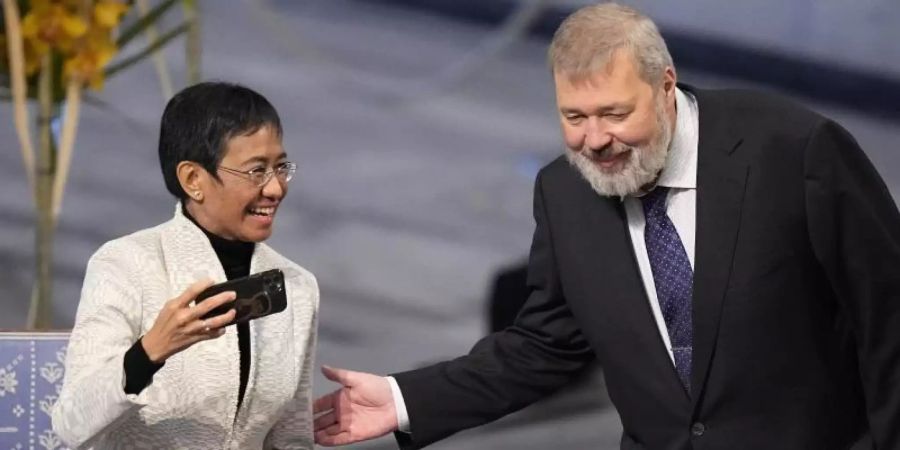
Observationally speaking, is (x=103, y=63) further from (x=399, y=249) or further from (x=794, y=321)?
(x=794, y=321)

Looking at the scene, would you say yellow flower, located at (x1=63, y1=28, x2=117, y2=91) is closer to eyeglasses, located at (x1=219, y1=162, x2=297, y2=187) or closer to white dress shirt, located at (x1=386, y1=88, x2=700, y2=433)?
eyeglasses, located at (x1=219, y1=162, x2=297, y2=187)

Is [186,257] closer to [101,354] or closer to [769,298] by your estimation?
[101,354]

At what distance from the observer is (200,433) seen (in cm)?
260

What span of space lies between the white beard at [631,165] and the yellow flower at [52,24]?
1345mm

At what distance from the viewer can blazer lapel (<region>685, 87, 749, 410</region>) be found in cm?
275

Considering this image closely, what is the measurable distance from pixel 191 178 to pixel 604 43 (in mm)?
687

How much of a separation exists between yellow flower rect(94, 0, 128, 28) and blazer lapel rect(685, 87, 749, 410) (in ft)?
4.74

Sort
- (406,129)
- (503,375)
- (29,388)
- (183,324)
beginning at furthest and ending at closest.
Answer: (406,129) < (503,375) < (29,388) < (183,324)

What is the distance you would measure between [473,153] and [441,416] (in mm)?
1198

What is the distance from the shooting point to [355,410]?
3.03 meters

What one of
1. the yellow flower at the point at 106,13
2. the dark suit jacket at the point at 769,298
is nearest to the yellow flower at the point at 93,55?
the yellow flower at the point at 106,13

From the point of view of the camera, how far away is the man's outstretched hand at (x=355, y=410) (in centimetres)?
299

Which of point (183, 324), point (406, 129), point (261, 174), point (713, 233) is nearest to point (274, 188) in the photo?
point (261, 174)

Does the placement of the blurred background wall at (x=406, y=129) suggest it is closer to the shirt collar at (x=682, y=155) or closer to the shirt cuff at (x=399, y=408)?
the shirt cuff at (x=399, y=408)
